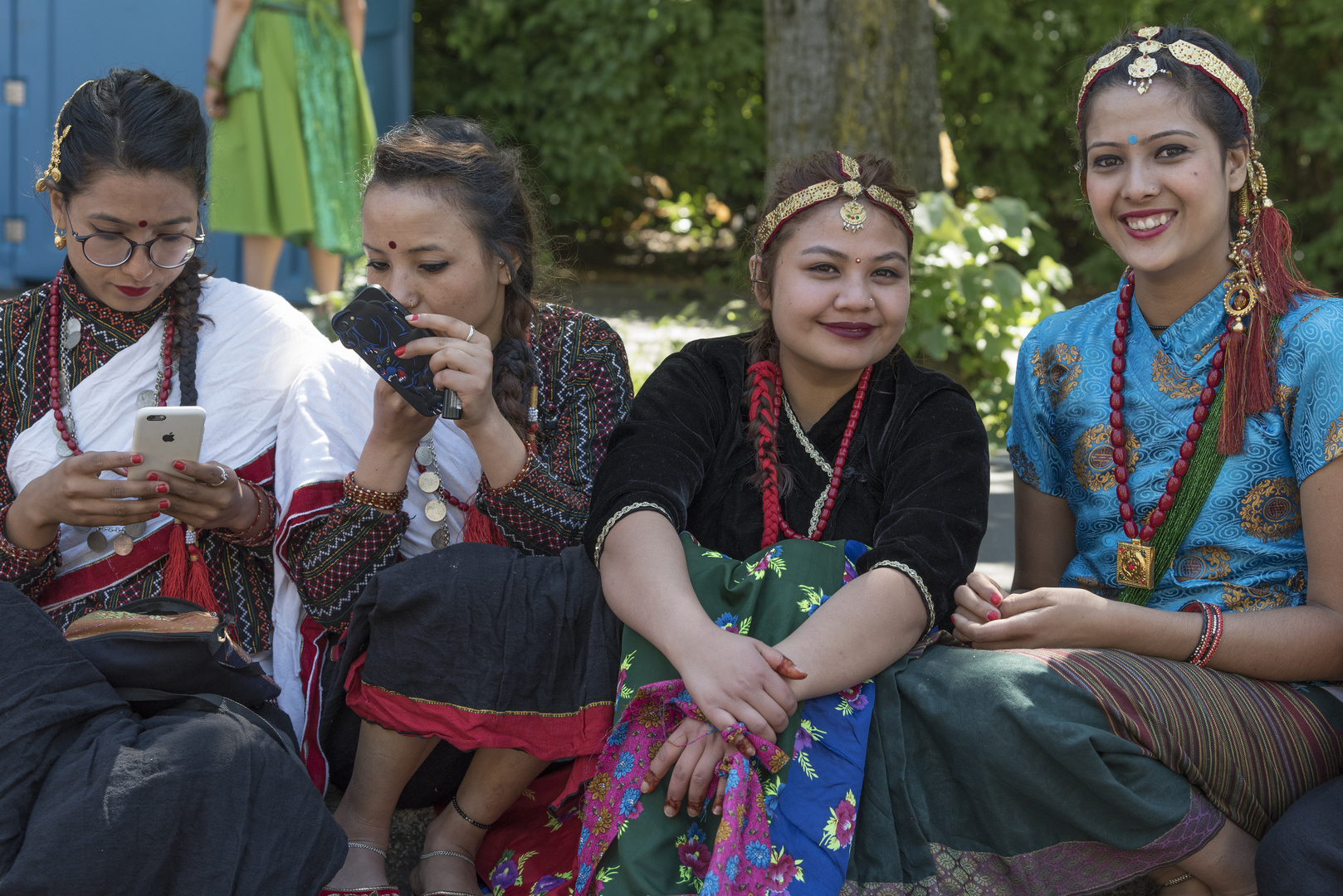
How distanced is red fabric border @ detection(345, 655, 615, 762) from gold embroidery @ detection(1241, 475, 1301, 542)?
4.10 feet

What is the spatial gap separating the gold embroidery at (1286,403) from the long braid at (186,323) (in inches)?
83.4

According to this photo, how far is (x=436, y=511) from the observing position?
258cm

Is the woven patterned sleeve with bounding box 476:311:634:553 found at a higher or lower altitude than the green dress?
lower

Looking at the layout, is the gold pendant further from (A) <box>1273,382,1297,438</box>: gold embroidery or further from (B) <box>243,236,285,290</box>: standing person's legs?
(B) <box>243,236,285,290</box>: standing person's legs

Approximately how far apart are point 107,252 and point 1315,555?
2.35m

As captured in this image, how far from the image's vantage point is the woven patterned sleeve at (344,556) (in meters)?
2.41

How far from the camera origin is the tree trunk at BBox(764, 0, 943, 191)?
6125 mm

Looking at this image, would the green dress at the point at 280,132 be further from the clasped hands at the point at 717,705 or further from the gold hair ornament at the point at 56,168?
the clasped hands at the point at 717,705

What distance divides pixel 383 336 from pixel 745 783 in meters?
1.05

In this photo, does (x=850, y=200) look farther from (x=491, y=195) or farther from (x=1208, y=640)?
(x=1208, y=640)

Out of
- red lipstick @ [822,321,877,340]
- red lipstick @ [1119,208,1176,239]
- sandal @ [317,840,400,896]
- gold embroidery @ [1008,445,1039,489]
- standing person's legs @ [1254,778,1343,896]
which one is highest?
red lipstick @ [1119,208,1176,239]

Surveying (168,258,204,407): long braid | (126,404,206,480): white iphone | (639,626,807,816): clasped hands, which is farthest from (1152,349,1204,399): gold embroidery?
(168,258,204,407): long braid

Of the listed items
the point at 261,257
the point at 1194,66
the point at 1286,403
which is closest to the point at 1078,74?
the point at 261,257

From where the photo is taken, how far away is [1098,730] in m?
2.04
